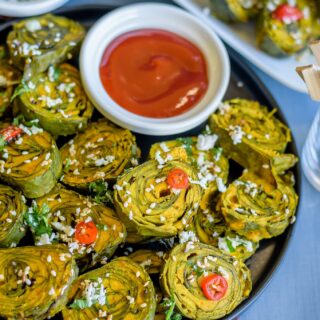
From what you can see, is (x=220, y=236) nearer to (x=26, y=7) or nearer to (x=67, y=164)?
(x=67, y=164)

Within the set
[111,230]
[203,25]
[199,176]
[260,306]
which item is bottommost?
[260,306]

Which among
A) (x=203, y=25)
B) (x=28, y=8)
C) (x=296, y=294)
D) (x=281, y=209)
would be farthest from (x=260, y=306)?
(x=28, y=8)

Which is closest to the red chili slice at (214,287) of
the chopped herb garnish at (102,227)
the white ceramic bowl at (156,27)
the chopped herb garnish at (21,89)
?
the chopped herb garnish at (102,227)

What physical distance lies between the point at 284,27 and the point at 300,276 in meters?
1.16

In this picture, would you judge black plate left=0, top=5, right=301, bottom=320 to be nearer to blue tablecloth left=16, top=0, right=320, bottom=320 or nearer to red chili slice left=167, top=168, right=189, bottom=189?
blue tablecloth left=16, top=0, right=320, bottom=320

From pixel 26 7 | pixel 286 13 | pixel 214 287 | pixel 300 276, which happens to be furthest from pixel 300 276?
pixel 26 7

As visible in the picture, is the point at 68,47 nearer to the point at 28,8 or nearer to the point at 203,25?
the point at 28,8

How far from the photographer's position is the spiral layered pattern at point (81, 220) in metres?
2.13

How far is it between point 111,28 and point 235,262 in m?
1.19

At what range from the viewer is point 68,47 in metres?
2.53

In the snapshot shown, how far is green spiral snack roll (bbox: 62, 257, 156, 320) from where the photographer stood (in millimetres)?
2000

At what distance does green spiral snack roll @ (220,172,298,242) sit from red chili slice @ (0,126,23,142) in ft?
2.77

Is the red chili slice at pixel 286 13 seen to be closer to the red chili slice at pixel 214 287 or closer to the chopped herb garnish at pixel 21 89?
the chopped herb garnish at pixel 21 89

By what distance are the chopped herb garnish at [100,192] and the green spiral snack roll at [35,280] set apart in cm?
29
